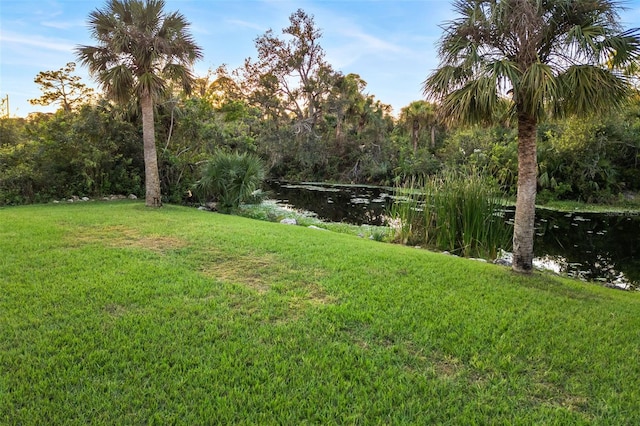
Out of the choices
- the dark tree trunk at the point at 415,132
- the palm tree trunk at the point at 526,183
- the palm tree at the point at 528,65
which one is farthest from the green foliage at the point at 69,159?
the dark tree trunk at the point at 415,132

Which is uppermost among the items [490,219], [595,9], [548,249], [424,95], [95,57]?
[95,57]

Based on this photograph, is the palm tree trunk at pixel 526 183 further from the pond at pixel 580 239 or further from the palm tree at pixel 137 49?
the palm tree at pixel 137 49

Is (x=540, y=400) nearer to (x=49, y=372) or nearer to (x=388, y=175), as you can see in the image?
(x=49, y=372)

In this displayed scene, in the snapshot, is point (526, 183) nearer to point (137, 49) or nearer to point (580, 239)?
point (580, 239)

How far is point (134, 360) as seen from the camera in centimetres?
259

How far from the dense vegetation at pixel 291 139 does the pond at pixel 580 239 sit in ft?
7.81

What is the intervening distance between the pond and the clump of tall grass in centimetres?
146

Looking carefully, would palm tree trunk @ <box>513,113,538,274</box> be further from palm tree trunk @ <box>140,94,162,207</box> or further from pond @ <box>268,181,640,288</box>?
palm tree trunk @ <box>140,94,162,207</box>

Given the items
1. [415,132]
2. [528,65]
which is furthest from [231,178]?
[415,132]

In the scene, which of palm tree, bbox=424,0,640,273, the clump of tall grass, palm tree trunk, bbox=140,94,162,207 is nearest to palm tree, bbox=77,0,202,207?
palm tree trunk, bbox=140,94,162,207

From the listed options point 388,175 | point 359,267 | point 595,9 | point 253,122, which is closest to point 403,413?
point 359,267

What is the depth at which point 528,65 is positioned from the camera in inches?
191

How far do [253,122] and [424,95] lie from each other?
27.1 m

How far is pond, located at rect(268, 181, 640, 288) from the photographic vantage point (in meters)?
7.61
